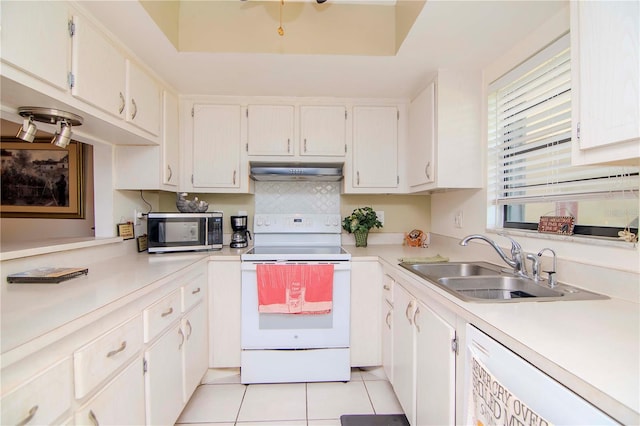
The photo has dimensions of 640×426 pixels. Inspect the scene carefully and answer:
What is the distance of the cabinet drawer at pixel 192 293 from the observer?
1.61 meters

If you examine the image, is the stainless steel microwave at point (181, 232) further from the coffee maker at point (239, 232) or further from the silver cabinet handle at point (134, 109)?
the silver cabinet handle at point (134, 109)

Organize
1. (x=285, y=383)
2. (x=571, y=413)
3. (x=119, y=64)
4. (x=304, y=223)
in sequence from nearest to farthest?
(x=571, y=413) → (x=119, y=64) → (x=285, y=383) → (x=304, y=223)

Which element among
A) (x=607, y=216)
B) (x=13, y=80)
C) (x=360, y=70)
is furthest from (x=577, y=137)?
(x=13, y=80)

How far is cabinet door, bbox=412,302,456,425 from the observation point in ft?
3.57

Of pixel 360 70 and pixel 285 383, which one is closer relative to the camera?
pixel 360 70

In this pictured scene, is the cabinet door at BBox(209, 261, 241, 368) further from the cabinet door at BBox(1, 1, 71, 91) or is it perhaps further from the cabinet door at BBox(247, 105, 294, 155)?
the cabinet door at BBox(1, 1, 71, 91)

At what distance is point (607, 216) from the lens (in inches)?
45.7

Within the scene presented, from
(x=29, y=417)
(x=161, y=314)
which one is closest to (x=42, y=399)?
(x=29, y=417)

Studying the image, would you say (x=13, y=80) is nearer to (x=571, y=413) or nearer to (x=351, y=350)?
(x=571, y=413)

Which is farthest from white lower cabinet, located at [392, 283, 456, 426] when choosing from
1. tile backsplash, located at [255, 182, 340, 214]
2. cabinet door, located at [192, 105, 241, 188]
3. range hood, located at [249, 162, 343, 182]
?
cabinet door, located at [192, 105, 241, 188]

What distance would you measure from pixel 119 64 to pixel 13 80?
654 millimetres

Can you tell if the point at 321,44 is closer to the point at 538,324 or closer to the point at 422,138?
the point at 422,138

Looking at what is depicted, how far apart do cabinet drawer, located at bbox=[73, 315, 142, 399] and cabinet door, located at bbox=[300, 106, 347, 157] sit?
1.62 meters

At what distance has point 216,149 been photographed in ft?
7.47
